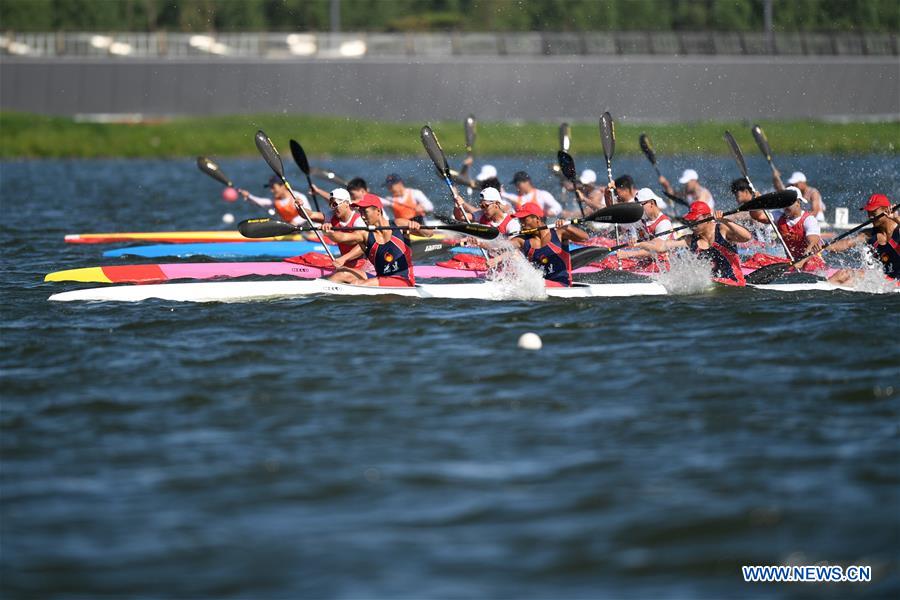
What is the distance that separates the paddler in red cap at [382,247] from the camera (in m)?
15.3

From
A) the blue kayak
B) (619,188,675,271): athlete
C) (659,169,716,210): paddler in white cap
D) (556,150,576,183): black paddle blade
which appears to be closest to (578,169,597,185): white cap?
(659,169,716,210): paddler in white cap

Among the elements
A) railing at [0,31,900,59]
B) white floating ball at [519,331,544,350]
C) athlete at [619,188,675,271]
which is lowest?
white floating ball at [519,331,544,350]

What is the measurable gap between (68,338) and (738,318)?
280 inches

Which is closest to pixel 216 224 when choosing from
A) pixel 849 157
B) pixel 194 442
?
pixel 194 442

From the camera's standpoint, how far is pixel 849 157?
156ft

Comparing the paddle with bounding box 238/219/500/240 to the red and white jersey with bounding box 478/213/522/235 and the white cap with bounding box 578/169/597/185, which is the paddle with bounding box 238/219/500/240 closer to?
the red and white jersey with bounding box 478/213/522/235

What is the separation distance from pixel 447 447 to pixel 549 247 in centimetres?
680

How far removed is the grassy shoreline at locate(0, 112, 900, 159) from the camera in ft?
164

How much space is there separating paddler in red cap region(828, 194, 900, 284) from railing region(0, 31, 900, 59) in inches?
1685

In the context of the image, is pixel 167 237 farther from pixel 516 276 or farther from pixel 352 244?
pixel 516 276

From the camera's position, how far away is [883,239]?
1549 centimetres

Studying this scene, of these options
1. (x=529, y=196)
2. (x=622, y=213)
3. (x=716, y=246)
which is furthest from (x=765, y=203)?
(x=529, y=196)

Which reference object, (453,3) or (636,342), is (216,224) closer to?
(636,342)

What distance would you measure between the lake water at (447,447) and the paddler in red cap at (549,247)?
2.65ft
